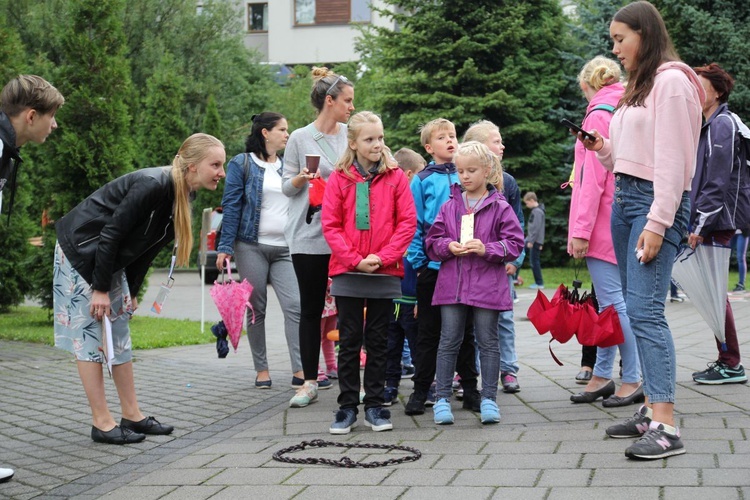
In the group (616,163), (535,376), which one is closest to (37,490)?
(616,163)

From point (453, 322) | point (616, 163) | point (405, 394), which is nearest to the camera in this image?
point (616, 163)

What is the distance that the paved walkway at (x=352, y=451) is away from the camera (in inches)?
168

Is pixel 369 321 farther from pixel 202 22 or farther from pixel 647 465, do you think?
pixel 202 22

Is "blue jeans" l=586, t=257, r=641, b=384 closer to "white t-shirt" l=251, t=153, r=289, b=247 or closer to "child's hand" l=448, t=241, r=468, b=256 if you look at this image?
"child's hand" l=448, t=241, r=468, b=256

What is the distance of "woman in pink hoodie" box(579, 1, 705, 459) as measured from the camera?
4.65m

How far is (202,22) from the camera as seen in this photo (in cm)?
3312

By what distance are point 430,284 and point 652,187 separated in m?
1.73

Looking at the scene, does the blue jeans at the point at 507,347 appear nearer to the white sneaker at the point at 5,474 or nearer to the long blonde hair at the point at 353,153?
the long blonde hair at the point at 353,153

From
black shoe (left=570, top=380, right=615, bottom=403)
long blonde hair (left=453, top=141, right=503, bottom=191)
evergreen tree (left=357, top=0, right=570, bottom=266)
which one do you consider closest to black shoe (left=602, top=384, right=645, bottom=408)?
black shoe (left=570, top=380, right=615, bottom=403)

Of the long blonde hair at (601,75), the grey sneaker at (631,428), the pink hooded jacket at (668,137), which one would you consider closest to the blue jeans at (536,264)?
the long blonde hair at (601,75)

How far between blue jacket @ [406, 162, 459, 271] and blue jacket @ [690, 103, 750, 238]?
1.60m

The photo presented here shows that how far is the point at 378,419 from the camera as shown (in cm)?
562

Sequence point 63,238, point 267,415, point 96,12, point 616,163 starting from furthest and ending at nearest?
point 96,12, point 267,415, point 63,238, point 616,163

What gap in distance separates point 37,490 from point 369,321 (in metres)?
2.06
